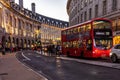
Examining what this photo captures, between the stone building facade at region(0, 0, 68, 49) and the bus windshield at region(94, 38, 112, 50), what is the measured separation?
45635 millimetres

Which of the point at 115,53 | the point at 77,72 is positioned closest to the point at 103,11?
the point at 115,53

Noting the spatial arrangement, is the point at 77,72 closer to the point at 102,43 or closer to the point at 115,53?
the point at 115,53

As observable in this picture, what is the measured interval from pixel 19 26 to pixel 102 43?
80625mm

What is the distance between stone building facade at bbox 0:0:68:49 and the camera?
77.9 metres

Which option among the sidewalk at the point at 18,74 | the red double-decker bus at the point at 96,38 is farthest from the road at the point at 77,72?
the red double-decker bus at the point at 96,38

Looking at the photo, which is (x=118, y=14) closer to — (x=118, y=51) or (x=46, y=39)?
(x=118, y=51)

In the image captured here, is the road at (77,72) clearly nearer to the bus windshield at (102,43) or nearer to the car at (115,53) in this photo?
the car at (115,53)

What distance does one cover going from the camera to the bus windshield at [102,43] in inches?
1068

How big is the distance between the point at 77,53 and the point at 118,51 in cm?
1029

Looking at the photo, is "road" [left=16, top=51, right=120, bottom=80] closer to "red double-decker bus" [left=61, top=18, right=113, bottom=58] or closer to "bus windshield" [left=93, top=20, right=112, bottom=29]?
"red double-decker bus" [left=61, top=18, right=113, bottom=58]

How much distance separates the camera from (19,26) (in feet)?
343

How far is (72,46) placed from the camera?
34344 mm

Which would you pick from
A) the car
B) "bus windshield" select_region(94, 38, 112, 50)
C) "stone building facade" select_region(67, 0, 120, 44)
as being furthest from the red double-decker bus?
"stone building facade" select_region(67, 0, 120, 44)

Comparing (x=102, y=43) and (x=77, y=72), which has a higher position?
(x=102, y=43)
